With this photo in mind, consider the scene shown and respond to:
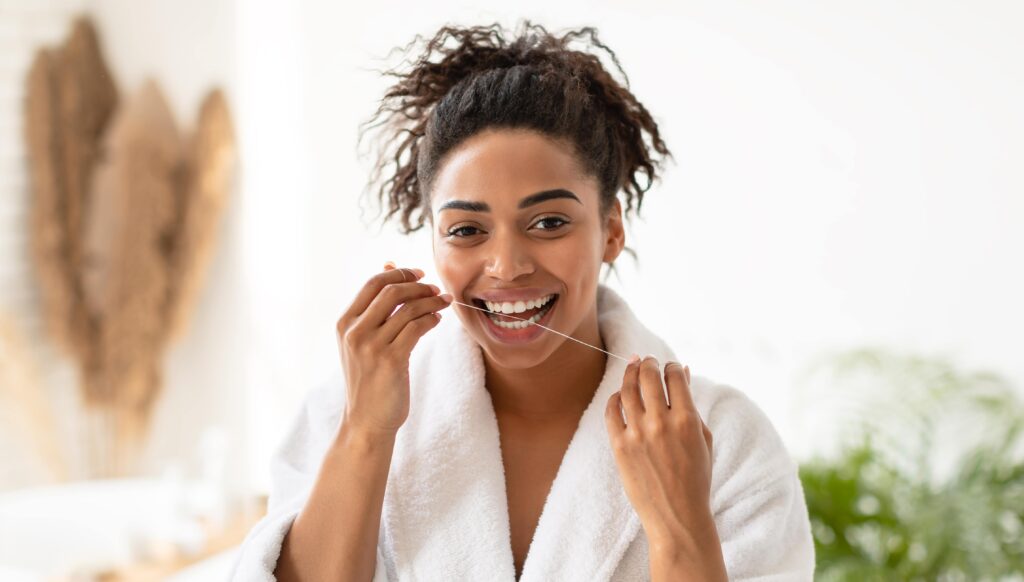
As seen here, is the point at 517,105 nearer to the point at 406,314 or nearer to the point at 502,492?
the point at 406,314

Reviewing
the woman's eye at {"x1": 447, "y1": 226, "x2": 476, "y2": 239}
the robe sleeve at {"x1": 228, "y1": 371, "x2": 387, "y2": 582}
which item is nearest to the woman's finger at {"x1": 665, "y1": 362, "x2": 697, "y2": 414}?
the woman's eye at {"x1": 447, "y1": 226, "x2": 476, "y2": 239}

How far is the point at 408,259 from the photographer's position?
2.65 meters

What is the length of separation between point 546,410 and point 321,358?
1.87m

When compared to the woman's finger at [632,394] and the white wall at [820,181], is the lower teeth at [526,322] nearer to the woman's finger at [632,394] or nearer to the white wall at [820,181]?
the woman's finger at [632,394]

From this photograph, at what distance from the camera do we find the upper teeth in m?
1.14

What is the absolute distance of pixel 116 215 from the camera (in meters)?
3.13

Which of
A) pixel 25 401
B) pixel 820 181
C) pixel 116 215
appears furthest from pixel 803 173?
pixel 25 401

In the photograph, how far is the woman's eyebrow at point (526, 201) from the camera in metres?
1.12

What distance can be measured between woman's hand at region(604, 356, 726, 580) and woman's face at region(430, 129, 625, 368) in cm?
17

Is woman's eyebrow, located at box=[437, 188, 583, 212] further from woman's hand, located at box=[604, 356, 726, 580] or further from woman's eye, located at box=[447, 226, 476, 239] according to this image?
woman's hand, located at box=[604, 356, 726, 580]

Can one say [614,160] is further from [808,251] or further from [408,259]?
[408,259]

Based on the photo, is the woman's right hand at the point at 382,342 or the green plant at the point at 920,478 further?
the green plant at the point at 920,478

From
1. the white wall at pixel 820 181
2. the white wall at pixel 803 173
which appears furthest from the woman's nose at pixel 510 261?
the white wall at pixel 820 181

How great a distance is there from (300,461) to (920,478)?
4.35ft
